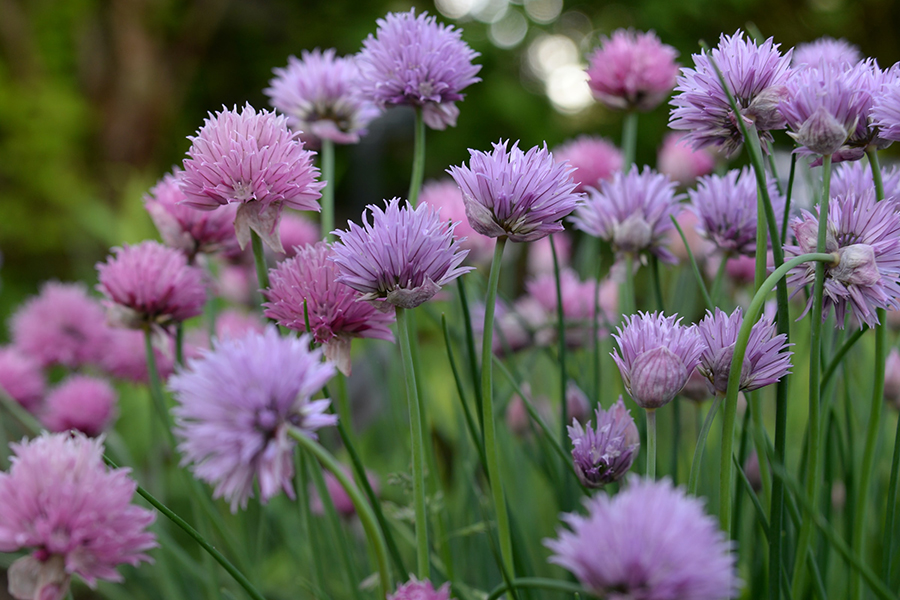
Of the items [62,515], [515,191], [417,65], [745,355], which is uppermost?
[417,65]

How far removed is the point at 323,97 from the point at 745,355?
0.50m

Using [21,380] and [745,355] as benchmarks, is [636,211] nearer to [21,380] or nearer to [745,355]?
[745,355]

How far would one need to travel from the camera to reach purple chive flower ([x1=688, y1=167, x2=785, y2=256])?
604 mm

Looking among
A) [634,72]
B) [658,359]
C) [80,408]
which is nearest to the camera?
[658,359]

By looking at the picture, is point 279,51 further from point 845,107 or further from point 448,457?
point 845,107

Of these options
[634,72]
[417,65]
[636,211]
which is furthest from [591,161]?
[417,65]

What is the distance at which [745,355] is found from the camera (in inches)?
17.4

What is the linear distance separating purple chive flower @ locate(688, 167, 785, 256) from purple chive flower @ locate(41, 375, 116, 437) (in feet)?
2.79

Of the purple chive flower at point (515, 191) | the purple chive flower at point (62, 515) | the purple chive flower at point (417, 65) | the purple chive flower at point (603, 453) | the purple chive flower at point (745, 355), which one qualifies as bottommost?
the purple chive flower at point (62, 515)

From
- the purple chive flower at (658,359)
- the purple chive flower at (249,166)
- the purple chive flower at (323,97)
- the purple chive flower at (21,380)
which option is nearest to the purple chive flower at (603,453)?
the purple chive flower at (658,359)

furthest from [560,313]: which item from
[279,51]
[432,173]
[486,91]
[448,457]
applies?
[279,51]

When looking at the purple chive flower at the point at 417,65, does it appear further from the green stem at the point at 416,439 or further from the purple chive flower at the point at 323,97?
the green stem at the point at 416,439

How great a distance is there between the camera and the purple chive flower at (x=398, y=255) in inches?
17.3

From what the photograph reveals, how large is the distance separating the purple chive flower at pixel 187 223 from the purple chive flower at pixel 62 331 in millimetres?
500
